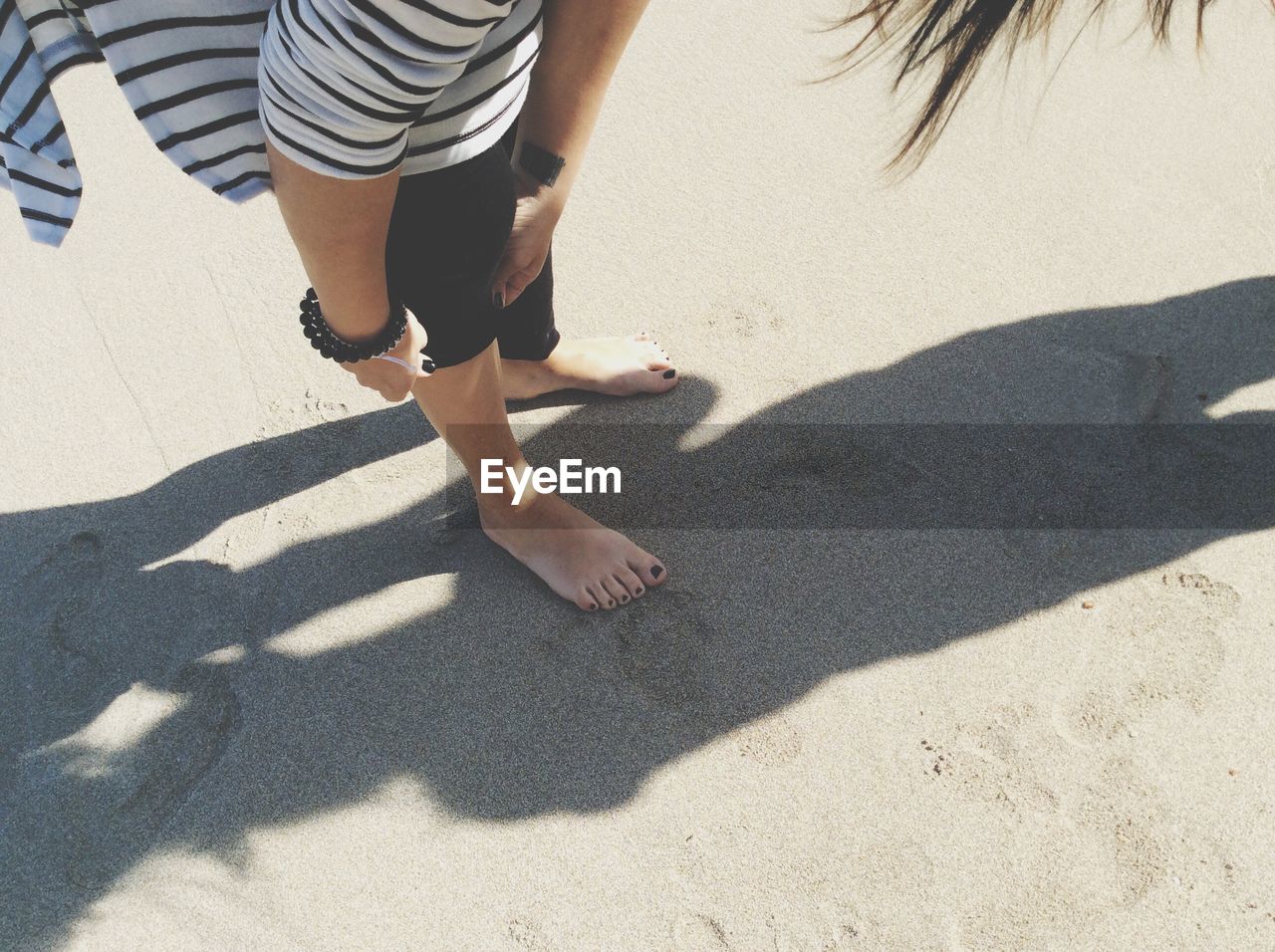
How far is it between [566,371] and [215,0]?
1.13m

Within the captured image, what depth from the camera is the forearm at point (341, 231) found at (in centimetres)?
93

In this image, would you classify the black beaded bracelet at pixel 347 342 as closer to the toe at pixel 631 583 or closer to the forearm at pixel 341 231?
the forearm at pixel 341 231

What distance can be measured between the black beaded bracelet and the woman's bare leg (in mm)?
353

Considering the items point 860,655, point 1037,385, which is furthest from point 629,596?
point 1037,385

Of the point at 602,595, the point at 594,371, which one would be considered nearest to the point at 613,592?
the point at 602,595

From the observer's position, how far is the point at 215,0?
2.95 ft

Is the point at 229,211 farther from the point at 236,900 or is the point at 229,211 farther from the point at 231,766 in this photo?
the point at 236,900

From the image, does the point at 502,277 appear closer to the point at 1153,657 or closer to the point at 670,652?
the point at 670,652

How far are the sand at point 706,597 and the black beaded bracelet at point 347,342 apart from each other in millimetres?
653

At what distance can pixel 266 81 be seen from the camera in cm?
86

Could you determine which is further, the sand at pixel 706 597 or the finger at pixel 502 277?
the sand at pixel 706 597

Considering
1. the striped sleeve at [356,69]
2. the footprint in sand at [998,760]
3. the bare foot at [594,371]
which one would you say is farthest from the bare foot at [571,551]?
the striped sleeve at [356,69]

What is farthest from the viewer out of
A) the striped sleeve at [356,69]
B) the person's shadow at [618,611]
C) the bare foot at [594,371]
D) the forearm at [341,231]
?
the bare foot at [594,371]

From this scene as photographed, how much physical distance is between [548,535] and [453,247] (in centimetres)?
70
